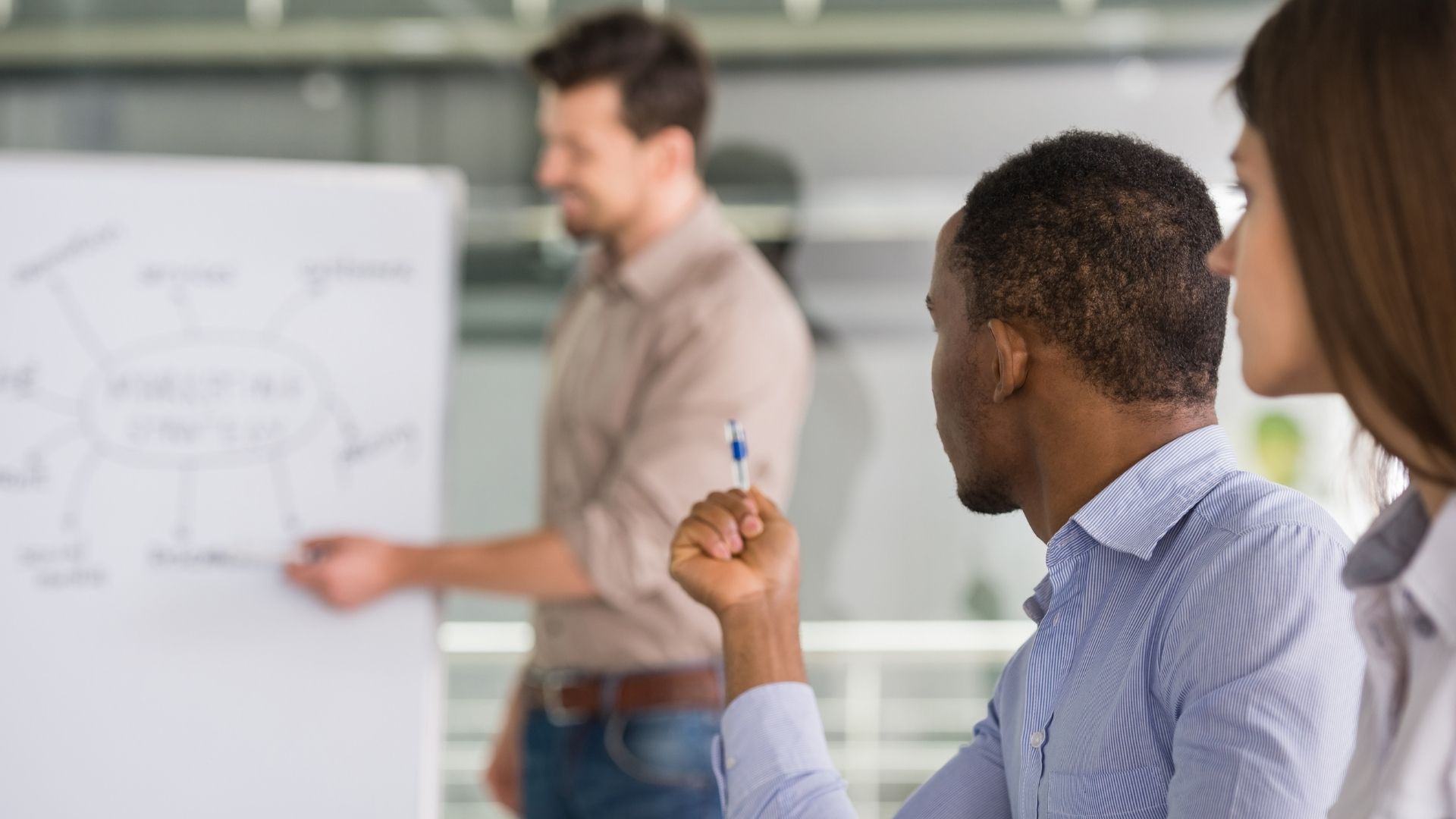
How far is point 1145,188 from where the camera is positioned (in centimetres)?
104

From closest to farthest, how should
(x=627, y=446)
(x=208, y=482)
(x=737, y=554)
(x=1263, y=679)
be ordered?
(x=1263, y=679) → (x=737, y=554) → (x=208, y=482) → (x=627, y=446)

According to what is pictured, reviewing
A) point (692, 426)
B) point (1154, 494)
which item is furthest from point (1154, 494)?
point (692, 426)

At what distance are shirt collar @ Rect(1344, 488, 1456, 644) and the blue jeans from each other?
1.40m

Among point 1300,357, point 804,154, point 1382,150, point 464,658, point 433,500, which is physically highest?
point 1382,150

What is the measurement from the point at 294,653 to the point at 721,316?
0.80 meters

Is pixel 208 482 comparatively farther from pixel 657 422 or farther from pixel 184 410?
pixel 657 422

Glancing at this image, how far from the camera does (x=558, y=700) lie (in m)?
2.17

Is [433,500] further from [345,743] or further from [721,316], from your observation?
[721,316]

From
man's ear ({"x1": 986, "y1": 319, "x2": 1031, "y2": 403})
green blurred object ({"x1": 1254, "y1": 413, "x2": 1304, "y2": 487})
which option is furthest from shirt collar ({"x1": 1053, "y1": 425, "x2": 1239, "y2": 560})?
green blurred object ({"x1": 1254, "y1": 413, "x2": 1304, "y2": 487})

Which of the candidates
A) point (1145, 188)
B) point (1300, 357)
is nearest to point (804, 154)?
point (1145, 188)

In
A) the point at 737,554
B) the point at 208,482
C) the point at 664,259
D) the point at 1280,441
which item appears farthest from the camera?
the point at 1280,441

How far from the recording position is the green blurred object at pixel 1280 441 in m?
2.91

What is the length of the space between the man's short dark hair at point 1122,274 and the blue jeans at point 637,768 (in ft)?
3.84

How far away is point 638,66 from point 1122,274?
1.52 m
